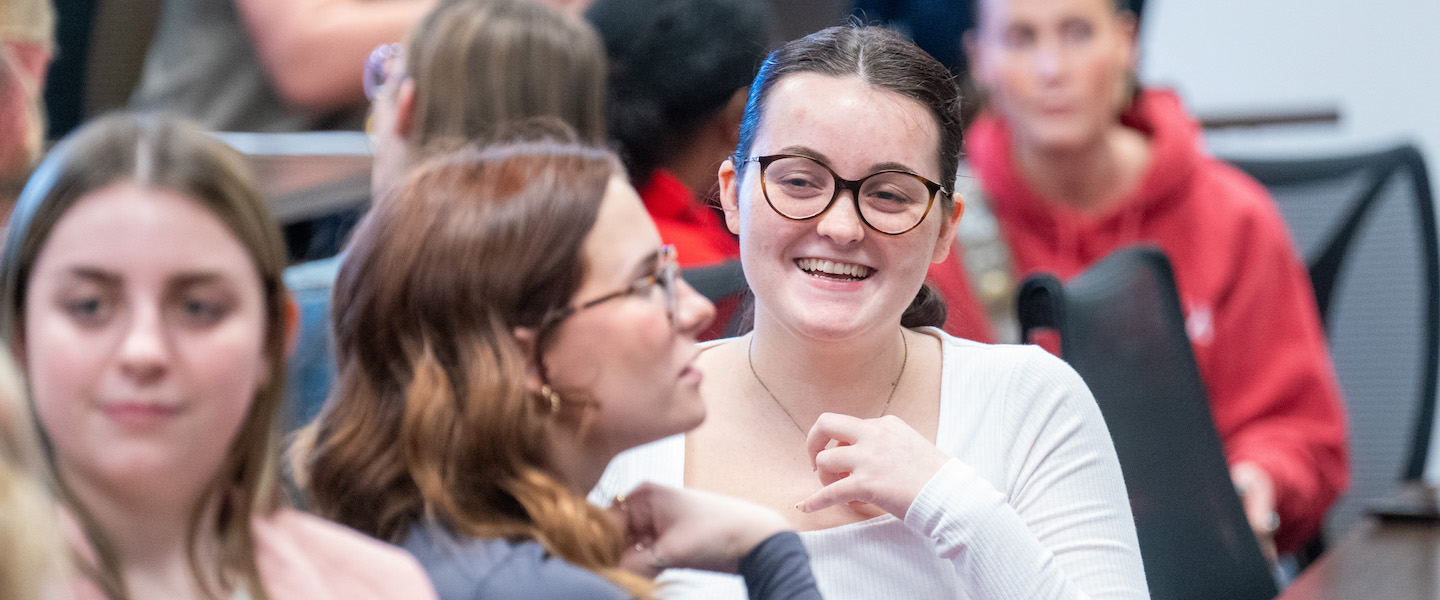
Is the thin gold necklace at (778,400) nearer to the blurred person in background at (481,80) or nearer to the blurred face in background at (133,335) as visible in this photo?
the blurred face in background at (133,335)

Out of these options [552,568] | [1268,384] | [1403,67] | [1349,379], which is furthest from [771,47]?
[1403,67]

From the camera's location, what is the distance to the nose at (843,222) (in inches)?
25.7

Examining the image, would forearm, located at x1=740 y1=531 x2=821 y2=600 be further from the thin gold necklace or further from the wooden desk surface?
the wooden desk surface

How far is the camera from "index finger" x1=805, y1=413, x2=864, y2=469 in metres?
0.68

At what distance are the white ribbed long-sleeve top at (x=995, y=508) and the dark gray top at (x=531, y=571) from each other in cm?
4

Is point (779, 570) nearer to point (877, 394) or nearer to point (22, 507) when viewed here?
point (877, 394)

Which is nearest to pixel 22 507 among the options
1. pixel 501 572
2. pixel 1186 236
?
pixel 501 572

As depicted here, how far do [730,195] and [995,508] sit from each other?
0.21 m

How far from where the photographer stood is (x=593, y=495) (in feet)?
2.46

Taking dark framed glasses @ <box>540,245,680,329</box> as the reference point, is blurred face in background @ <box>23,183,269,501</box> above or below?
above

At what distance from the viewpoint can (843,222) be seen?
2.15 ft

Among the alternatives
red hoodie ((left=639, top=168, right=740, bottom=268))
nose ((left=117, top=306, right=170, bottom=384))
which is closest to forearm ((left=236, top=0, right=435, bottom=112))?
red hoodie ((left=639, top=168, right=740, bottom=268))

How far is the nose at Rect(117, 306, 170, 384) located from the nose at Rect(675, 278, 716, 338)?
306mm

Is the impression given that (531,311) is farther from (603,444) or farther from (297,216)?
(297,216)
